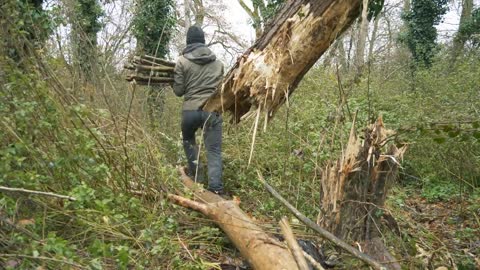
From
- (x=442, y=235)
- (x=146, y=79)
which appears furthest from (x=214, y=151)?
(x=442, y=235)

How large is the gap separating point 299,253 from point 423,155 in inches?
184

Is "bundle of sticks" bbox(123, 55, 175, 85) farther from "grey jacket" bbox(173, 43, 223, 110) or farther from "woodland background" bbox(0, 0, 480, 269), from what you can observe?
"woodland background" bbox(0, 0, 480, 269)

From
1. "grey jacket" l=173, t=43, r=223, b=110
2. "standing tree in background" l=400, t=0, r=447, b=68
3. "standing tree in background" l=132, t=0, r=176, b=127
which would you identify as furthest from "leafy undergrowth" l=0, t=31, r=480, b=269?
"standing tree in background" l=400, t=0, r=447, b=68

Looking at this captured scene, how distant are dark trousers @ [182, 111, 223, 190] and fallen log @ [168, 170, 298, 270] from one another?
625mm

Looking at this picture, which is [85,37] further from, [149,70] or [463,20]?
[463,20]

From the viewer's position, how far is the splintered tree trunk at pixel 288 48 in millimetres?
3688

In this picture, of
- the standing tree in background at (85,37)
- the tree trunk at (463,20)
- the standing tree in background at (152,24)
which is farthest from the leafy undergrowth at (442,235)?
the tree trunk at (463,20)

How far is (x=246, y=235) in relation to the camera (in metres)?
3.61

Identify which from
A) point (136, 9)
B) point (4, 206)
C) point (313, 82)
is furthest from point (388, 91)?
point (4, 206)

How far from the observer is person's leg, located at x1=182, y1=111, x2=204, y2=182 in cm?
561

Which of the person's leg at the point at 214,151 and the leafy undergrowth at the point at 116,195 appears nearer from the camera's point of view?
the leafy undergrowth at the point at 116,195

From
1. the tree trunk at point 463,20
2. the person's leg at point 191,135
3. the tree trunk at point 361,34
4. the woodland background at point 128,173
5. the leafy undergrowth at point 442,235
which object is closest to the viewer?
the woodland background at point 128,173

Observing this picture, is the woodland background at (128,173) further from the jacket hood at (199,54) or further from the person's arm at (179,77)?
the jacket hood at (199,54)

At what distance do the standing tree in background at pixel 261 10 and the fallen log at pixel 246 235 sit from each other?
35.1 ft
